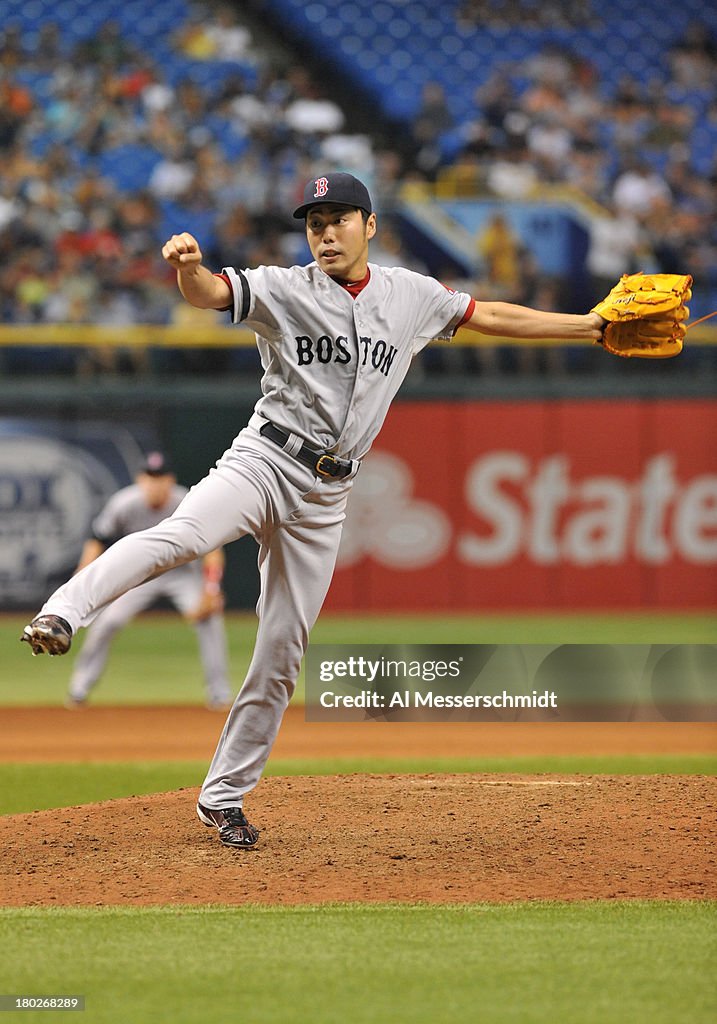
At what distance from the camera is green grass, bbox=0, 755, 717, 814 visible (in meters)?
6.73

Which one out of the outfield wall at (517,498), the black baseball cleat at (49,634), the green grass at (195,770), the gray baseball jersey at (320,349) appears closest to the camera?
the black baseball cleat at (49,634)

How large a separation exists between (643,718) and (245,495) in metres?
5.72

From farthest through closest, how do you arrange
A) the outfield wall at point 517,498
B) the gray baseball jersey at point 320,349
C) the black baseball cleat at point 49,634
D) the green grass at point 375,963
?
1. the outfield wall at point 517,498
2. the gray baseball jersey at point 320,349
3. the black baseball cleat at point 49,634
4. the green grass at point 375,963

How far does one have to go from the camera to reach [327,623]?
1323 cm

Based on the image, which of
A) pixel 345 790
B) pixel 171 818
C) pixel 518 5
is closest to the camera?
pixel 171 818

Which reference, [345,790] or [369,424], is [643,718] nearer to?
[345,790]

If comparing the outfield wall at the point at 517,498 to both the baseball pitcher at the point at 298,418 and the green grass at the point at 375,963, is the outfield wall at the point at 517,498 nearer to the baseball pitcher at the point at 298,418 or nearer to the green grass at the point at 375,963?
the baseball pitcher at the point at 298,418


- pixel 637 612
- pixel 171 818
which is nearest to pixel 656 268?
pixel 637 612

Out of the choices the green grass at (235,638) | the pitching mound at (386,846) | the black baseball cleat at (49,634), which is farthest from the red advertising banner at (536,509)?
the black baseball cleat at (49,634)

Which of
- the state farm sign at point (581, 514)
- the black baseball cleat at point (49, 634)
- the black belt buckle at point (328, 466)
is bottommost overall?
the state farm sign at point (581, 514)

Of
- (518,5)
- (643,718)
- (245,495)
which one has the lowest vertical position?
(643,718)

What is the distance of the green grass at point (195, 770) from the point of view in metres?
A: 6.73

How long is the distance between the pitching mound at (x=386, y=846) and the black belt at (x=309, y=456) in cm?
129

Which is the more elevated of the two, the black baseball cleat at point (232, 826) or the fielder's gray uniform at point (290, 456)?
the fielder's gray uniform at point (290, 456)
